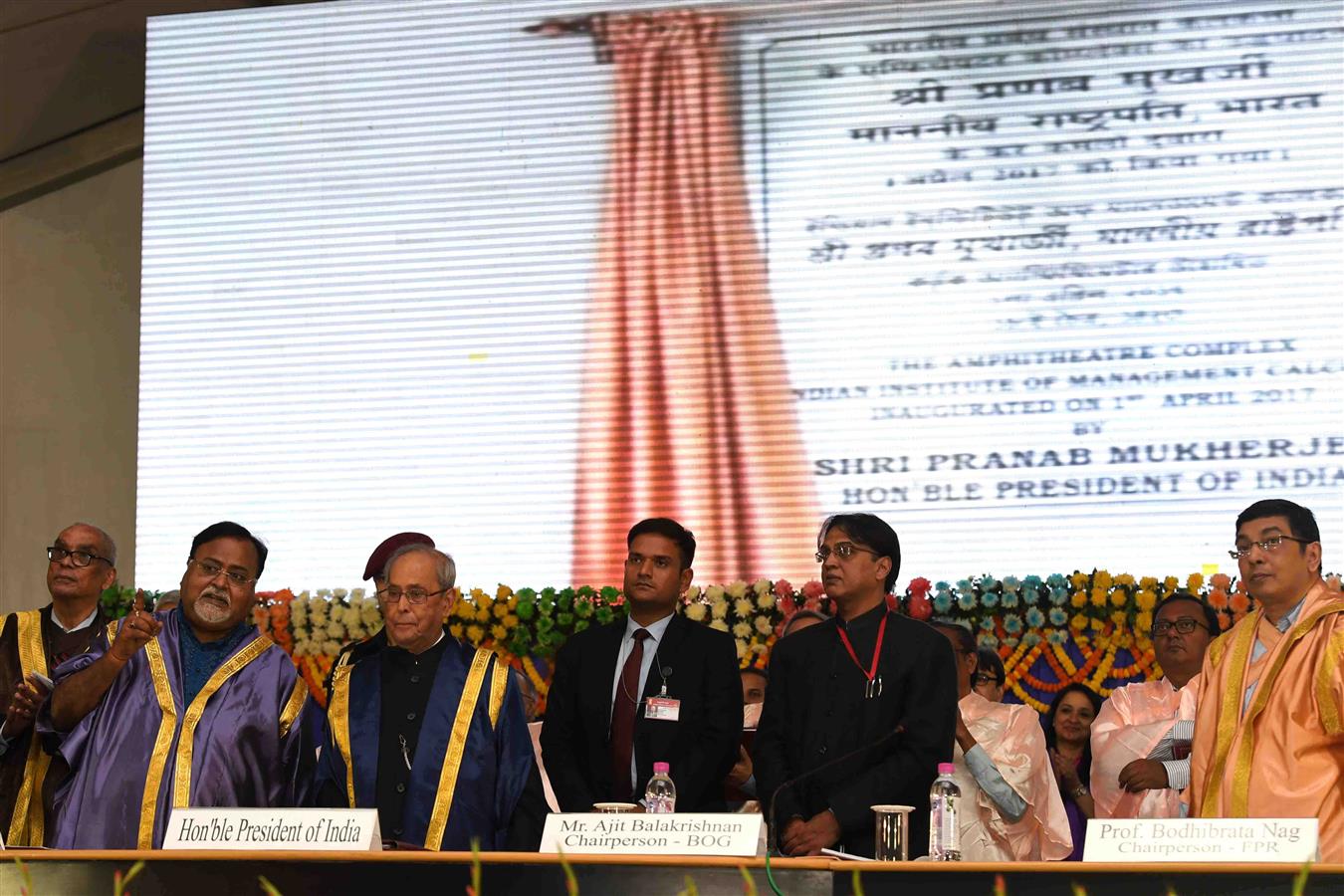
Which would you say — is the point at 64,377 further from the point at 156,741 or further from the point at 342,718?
the point at 342,718

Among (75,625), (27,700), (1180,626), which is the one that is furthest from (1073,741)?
(27,700)

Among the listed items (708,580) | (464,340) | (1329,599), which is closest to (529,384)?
(464,340)

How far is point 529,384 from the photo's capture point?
6.60 metres

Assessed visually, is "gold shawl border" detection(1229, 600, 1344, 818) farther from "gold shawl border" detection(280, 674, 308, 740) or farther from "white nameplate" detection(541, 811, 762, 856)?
"gold shawl border" detection(280, 674, 308, 740)

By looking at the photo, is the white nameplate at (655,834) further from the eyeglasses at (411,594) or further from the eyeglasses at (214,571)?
the eyeglasses at (214,571)

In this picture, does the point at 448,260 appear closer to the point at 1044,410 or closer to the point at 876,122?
the point at 876,122

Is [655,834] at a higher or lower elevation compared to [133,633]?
lower

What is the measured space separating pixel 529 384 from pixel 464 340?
1.09 ft

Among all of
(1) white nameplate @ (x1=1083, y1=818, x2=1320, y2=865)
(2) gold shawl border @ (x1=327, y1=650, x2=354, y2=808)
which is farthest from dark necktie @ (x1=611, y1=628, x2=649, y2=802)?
(1) white nameplate @ (x1=1083, y1=818, x2=1320, y2=865)

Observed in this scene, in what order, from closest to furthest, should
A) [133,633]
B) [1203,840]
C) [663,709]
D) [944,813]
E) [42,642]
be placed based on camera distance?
1. [1203,840]
2. [944,813]
3. [133,633]
4. [663,709]
5. [42,642]

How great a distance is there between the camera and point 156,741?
145 inches

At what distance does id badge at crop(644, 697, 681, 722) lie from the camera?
12.9ft

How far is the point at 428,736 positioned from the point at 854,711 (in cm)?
95

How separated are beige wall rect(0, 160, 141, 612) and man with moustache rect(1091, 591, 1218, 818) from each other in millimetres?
4812
